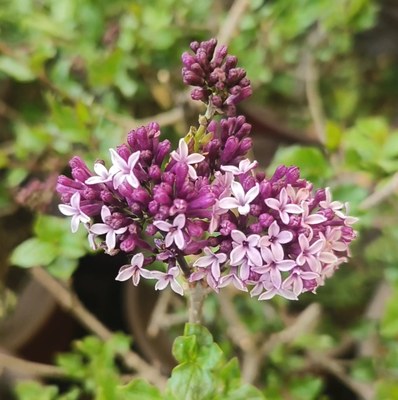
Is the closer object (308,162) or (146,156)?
(146,156)

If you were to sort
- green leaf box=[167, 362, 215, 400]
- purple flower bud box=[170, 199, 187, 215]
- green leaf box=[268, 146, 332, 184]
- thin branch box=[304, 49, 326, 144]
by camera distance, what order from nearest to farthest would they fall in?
purple flower bud box=[170, 199, 187, 215], green leaf box=[167, 362, 215, 400], green leaf box=[268, 146, 332, 184], thin branch box=[304, 49, 326, 144]

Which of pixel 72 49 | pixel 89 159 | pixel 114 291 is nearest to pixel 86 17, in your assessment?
pixel 72 49

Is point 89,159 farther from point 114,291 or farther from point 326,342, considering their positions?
point 114,291

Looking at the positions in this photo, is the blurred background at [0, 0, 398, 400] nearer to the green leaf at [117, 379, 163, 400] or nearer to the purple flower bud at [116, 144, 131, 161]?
the green leaf at [117, 379, 163, 400]

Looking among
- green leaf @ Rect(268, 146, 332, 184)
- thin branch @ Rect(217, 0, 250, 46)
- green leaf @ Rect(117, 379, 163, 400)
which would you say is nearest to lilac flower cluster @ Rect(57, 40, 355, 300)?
green leaf @ Rect(117, 379, 163, 400)

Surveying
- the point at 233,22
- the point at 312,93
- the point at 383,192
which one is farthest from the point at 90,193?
the point at 312,93

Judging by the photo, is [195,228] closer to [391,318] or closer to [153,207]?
[153,207]

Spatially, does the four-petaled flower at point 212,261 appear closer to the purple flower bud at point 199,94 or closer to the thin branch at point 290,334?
the purple flower bud at point 199,94
